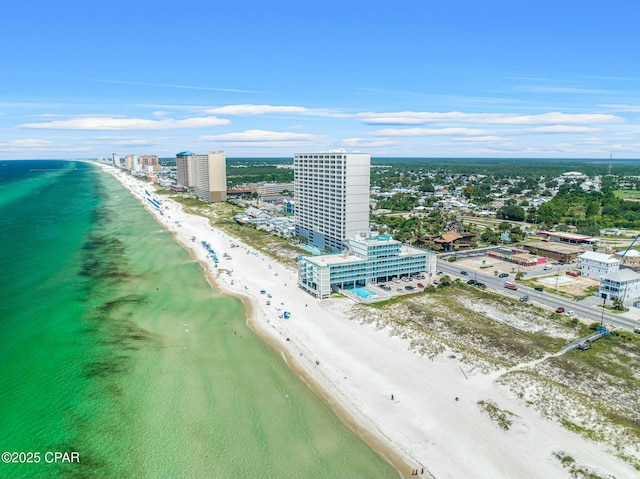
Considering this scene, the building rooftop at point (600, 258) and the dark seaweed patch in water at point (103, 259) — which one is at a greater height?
the building rooftop at point (600, 258)

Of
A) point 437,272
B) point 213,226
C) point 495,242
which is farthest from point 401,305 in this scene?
point 213,226

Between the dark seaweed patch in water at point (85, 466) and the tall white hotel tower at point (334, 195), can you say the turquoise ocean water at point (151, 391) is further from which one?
the tall white hotel tower at point (334, 195)

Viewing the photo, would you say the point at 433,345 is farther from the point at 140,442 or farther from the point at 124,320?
the point at 124,320

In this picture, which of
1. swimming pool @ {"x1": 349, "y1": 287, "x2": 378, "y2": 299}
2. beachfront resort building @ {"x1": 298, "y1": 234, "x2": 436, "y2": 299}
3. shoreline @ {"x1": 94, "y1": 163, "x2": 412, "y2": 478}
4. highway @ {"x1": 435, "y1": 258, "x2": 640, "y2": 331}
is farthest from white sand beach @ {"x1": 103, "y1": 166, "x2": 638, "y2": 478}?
highway @ {"x1": 435, "y1": 258, "x2": 640, "y2": 331}

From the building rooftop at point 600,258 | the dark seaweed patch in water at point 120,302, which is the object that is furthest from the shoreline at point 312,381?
the building rooftop at point 600,258

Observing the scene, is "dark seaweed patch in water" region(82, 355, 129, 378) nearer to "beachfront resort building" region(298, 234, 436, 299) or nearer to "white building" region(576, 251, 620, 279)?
"beachfront resort building" region(298, 234, 436, 299)
